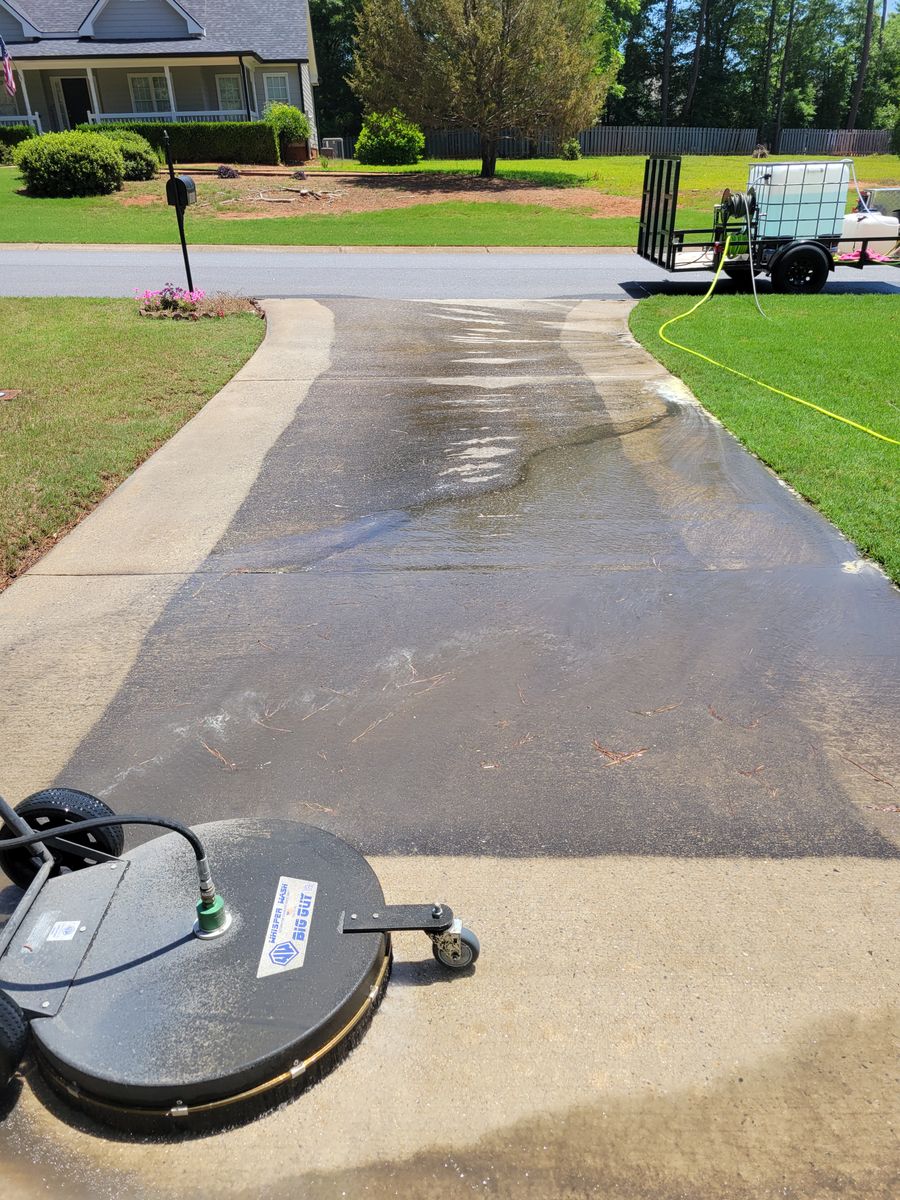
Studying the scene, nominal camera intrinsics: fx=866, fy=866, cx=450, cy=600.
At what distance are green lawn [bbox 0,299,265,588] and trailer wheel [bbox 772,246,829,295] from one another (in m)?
8.74

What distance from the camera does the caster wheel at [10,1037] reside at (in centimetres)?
238

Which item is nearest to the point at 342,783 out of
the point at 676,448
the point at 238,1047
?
the point at 238,1047

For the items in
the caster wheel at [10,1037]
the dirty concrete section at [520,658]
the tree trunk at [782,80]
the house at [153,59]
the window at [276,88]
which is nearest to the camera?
the caster wheel at [10,1037]

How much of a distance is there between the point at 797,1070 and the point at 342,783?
200 cm

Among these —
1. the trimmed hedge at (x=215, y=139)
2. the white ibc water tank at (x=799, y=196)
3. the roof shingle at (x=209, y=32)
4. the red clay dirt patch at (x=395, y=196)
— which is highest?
the roof shingle at (x=209, y=32)

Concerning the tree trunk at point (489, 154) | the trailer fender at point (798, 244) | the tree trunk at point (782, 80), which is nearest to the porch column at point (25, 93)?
the tree trunk at point (489, 154)

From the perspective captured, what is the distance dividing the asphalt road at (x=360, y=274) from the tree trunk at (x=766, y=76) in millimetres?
46358

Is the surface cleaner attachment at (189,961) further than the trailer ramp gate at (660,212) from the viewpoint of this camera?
No

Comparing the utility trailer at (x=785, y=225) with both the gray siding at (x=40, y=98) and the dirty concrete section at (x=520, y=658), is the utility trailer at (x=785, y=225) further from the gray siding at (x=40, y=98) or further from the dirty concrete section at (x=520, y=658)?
the gray siding at (x=40, y=98)

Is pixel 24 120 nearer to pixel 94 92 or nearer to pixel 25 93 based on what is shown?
pixel 25 93

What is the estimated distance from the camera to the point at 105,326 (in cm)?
1295

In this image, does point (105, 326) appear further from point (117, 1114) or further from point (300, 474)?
point (117, 1114)

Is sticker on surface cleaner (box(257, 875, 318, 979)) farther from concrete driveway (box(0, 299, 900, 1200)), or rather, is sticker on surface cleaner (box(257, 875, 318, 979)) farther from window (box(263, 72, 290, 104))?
window (box(263, 72, 290, 104))

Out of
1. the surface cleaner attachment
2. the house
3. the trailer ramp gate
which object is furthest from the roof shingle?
the surface cleaner attachment
